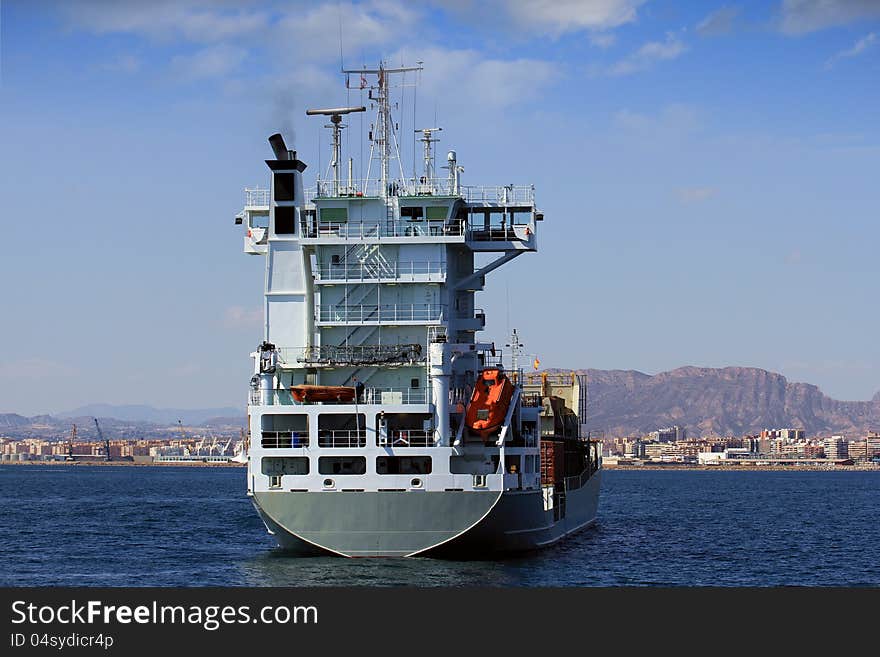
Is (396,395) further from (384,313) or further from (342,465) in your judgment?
(384,313)

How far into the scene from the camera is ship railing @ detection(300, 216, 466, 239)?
140 ft

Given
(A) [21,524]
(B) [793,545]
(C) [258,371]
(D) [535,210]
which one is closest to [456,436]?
(C) [258,371]

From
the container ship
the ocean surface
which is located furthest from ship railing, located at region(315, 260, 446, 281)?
the ocean surface

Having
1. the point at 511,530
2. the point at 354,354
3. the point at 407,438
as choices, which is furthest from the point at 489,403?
the point at 354,354

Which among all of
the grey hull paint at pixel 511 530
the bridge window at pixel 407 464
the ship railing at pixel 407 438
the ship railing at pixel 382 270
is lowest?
the grey hull paint at pixel 511 530

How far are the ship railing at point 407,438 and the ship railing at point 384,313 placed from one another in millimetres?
4143

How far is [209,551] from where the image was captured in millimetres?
45688

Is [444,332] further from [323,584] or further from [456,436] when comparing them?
[323,584]

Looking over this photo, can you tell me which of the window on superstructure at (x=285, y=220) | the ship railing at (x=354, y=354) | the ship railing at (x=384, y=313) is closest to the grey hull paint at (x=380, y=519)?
the ship railing at (x=354, y=354)

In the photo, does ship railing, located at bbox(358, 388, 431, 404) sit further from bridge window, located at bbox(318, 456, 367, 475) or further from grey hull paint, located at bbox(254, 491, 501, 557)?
grey hull paint, located at bbox(254, 491, 501, 557)

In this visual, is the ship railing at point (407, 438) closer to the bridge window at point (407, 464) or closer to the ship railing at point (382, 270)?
the bridge window at point (407, 464)

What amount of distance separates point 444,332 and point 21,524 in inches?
1081

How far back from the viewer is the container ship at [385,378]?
3828 centimetres

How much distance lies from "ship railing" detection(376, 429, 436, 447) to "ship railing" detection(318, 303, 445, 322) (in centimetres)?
414
